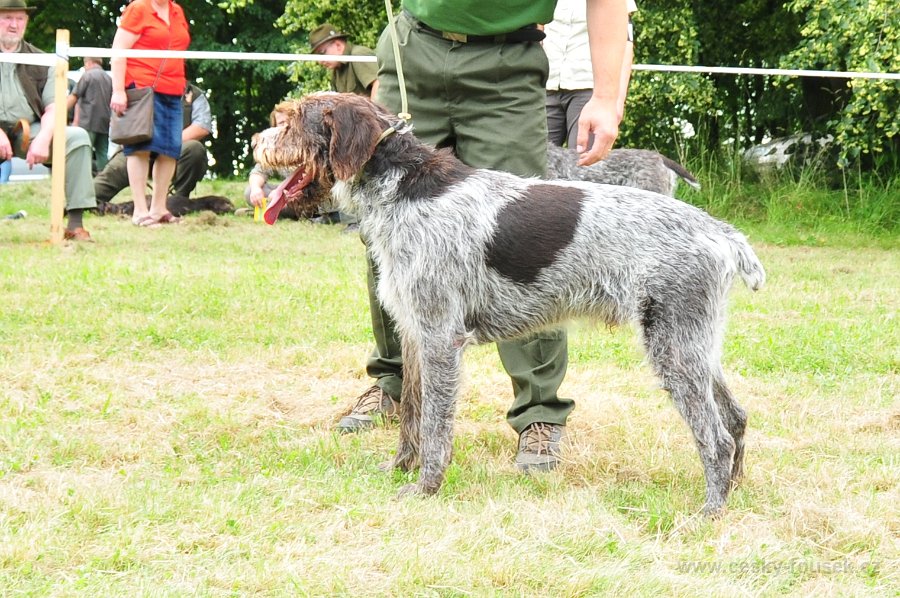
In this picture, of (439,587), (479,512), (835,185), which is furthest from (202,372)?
(835,185)

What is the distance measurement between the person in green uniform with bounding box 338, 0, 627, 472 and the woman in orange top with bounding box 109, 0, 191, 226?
7289 millimetres

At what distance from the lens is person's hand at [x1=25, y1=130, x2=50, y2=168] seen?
965 cm

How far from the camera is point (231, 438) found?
183 inches

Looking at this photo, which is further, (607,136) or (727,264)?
(607,136)

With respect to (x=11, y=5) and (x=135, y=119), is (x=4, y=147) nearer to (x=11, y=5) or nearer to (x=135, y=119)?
(x=11, y=5)

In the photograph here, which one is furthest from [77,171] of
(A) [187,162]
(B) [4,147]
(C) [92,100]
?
(C) [92,100]

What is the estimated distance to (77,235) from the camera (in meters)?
10.1

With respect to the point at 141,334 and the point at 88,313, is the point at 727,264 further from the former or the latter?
the point at 88,313

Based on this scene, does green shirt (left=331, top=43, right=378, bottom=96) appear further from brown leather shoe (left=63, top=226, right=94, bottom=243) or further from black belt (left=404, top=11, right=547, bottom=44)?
black belt (left=404, top=11, right=547, bottom=44)

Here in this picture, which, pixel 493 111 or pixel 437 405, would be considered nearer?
pixel 437 405

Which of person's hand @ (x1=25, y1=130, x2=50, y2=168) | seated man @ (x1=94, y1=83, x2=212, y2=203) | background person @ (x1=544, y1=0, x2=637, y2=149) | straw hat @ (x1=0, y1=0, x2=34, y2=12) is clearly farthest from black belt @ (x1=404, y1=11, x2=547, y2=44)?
seated man @ (x1=94, y1=83, x2=212, y2=203)

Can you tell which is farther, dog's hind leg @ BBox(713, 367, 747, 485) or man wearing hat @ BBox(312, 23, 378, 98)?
man wearing hat @ BBox(312, 23, 378, 98)

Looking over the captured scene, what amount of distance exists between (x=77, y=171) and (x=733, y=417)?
25.3 ft

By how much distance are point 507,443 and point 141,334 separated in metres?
2.75
